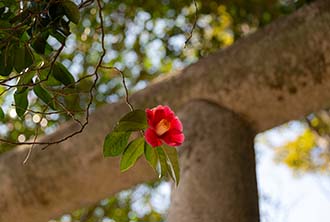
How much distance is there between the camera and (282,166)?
3.98 m

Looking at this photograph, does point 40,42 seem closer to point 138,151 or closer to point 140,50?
point 138,151

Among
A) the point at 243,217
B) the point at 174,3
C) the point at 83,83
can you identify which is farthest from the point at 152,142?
the point at 83,83

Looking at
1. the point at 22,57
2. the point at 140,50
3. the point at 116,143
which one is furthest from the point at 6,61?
the point at 140,50

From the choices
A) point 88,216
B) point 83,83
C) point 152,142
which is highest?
point 152,142

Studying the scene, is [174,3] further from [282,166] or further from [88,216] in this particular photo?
[282,166]

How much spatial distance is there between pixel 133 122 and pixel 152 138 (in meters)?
0.05

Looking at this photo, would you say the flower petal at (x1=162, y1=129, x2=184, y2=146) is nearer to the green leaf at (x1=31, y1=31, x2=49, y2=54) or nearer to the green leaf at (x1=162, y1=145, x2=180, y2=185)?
the green leaf at (x1=162, y1=145, x2=180, y2=185)

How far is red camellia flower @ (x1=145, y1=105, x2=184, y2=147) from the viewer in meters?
0.89

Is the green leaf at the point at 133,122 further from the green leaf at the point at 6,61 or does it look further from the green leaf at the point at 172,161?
the green leaf at the point at 6,61

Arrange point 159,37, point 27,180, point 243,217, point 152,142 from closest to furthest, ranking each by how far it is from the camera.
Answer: point 152,142 < point 243,217 < point 27,180 < point 159,37

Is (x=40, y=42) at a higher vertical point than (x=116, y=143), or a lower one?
higher

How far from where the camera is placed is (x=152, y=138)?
35.1 inches

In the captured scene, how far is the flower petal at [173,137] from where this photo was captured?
35.6 inches

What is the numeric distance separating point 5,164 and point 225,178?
0.65 meters
